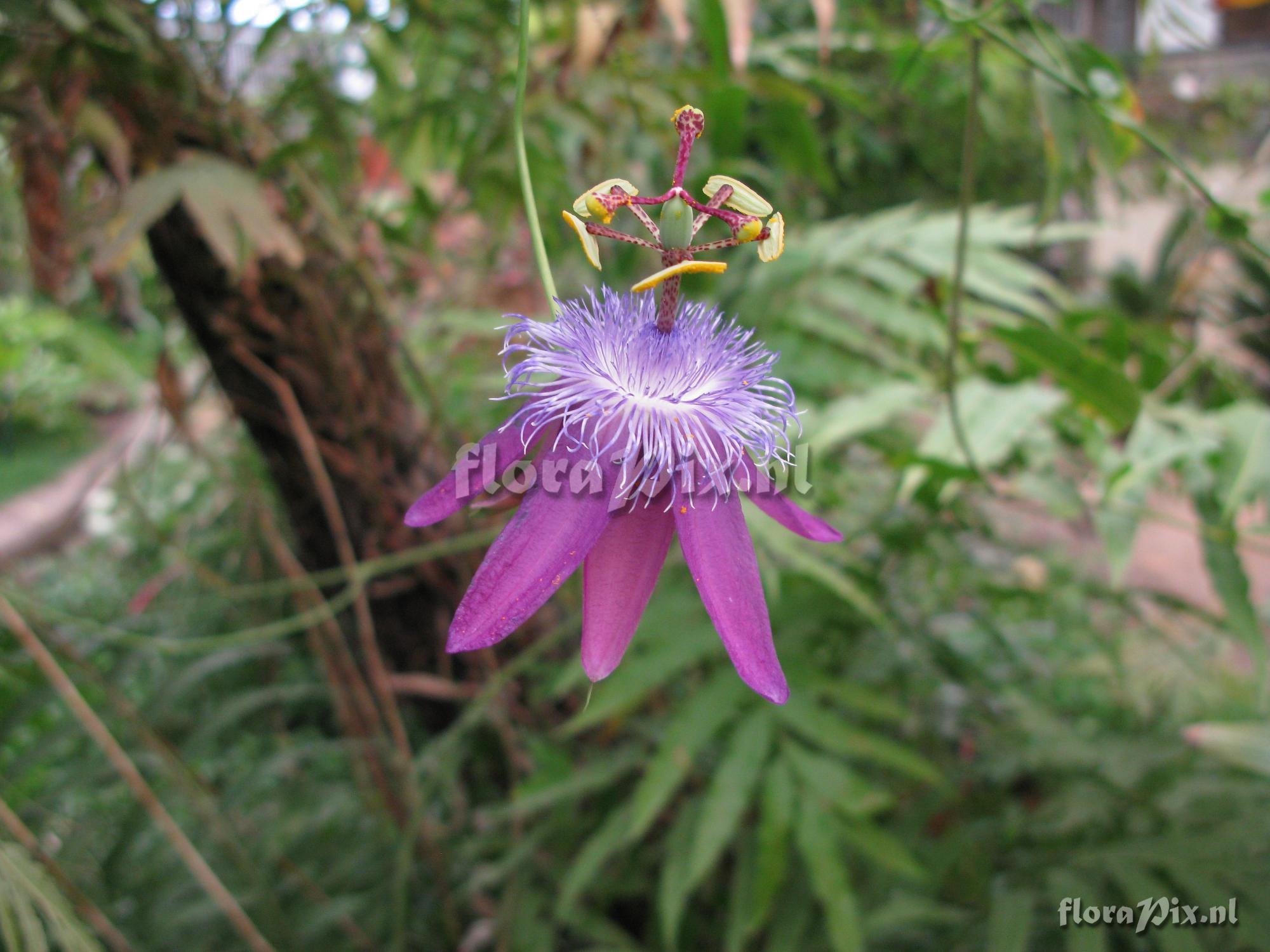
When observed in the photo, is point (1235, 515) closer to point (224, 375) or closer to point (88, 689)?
point (224, 375)

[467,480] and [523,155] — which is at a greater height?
[523,155]

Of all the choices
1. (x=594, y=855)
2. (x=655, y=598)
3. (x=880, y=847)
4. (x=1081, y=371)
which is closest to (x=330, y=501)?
(x=655, y=598)

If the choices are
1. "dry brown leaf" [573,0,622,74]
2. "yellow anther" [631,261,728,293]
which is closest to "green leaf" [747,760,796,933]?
"yellow anther" [631,261,728,293]

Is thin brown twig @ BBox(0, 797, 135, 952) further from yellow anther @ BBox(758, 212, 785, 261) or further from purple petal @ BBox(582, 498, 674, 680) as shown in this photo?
yellow anther @ BBox(758, 212, 785, 261)

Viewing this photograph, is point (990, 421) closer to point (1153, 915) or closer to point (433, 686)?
point (1153, 915)

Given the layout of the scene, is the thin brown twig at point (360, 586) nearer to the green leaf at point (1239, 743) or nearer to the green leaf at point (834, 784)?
the green leaf at point (834, 784)

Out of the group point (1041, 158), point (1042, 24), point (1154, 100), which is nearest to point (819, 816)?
point (1042, 24)
